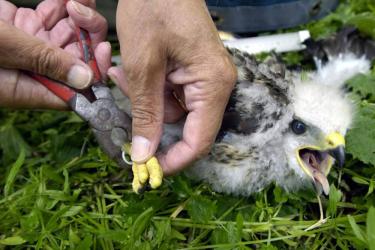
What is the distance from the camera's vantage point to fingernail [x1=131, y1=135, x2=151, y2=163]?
167 centimetres

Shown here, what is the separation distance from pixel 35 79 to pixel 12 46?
0.25 meters

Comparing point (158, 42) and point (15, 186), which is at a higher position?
point (158, 42)

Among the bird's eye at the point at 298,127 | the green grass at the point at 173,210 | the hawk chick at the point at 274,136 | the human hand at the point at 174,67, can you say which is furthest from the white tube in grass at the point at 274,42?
the human hand at the point at 174,67

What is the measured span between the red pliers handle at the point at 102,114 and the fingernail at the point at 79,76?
44 millimetres

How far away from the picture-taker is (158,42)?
1.56 m

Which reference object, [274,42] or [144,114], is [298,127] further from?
[274,42]

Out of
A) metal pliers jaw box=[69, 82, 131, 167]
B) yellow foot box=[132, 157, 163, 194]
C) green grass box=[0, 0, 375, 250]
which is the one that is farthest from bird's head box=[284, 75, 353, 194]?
metal pliers jaw box=[69, 82, 131, 167]

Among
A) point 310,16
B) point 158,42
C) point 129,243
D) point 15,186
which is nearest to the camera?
point 158,42

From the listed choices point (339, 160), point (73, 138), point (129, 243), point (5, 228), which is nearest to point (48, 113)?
point (73, 138)

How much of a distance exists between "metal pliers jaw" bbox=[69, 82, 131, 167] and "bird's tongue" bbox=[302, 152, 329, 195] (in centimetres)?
72

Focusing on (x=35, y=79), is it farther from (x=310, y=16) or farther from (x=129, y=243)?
(x=310, y=16)

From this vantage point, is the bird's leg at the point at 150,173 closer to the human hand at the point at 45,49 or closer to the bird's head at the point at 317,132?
the human hand at the point at 45,49

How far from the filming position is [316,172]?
6.20 feet

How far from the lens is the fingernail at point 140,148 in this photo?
65.9 inches
